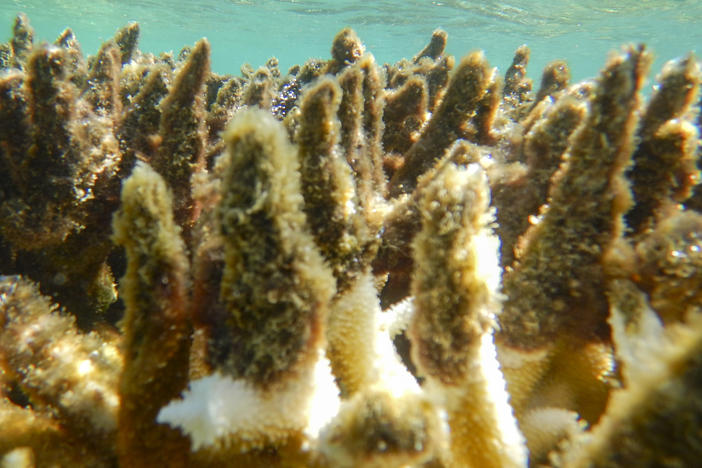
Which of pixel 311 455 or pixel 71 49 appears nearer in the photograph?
pixel 311 455

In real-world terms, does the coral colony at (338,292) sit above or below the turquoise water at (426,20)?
above

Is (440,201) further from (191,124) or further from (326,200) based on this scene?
(191,124)

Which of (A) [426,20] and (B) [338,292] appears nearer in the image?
(B) [338,292]

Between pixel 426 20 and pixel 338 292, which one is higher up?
pixel 338 292

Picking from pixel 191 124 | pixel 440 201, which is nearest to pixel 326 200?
pixel 440 201

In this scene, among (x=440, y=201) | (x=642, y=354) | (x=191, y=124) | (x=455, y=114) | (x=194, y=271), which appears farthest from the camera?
(x=455, y=114)
